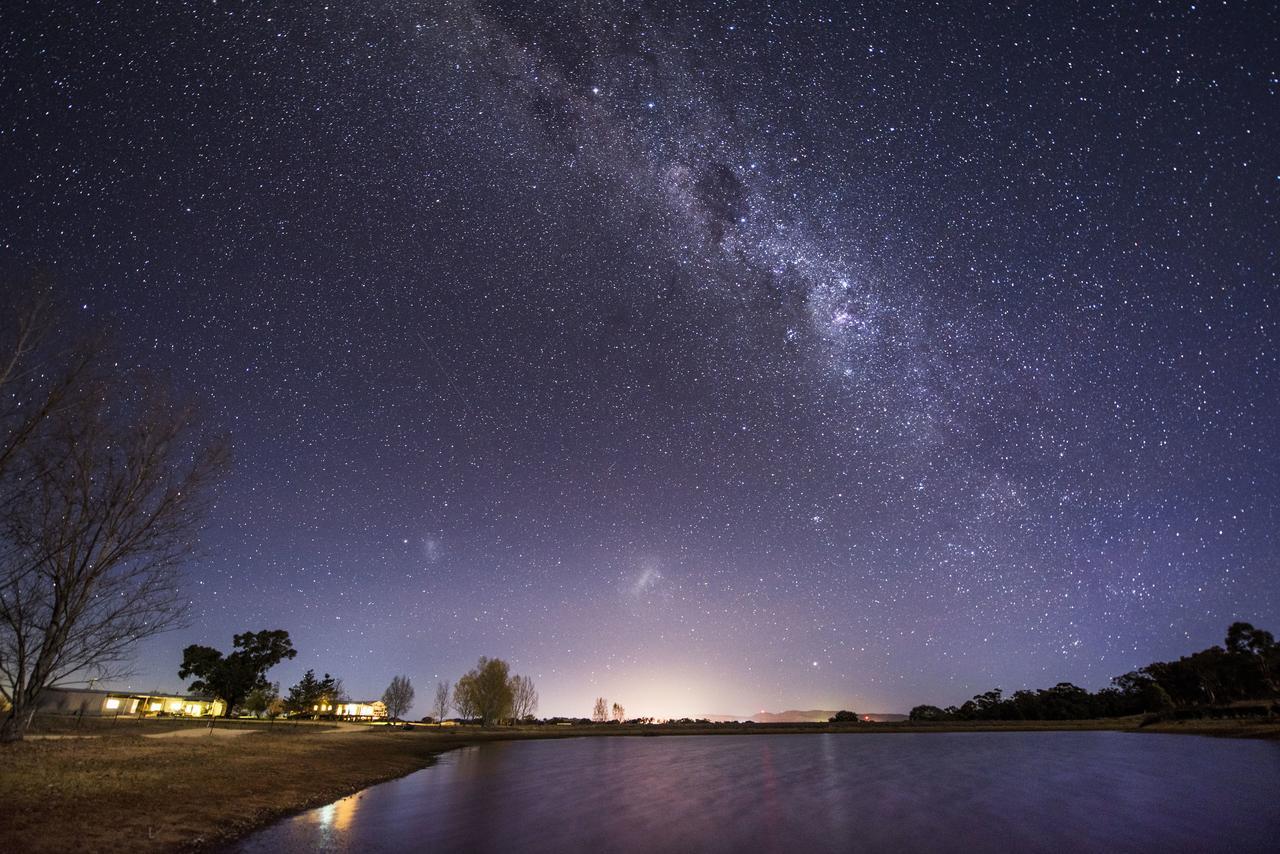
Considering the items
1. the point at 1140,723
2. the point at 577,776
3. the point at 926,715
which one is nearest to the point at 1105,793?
the point at 577,776

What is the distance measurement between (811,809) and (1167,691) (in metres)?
143

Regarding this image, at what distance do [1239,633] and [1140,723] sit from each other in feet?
82.3

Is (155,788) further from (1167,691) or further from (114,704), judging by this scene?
(1167,691)

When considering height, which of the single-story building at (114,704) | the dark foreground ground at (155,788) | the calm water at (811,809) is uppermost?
the single-story building at (114,704)

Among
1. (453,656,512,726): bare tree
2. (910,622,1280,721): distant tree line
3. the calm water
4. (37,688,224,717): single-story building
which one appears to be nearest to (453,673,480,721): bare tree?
(453,656,512,726): bare tree

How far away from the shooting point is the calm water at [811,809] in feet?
68.6

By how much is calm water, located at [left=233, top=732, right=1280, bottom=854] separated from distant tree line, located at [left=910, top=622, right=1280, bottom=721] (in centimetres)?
7275

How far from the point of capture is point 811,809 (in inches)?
1152

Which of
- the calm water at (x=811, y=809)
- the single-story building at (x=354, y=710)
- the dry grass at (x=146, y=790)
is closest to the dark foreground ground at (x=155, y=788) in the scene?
the dry grass at (x=146, y=790)

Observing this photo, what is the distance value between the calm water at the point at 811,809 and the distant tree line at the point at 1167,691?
72.8 metres

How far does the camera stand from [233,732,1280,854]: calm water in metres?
20.9

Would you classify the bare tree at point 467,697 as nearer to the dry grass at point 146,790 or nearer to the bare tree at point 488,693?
the bare tree at point 488,693

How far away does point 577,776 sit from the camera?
4344cm

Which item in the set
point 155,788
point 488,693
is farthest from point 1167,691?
point 155,788
